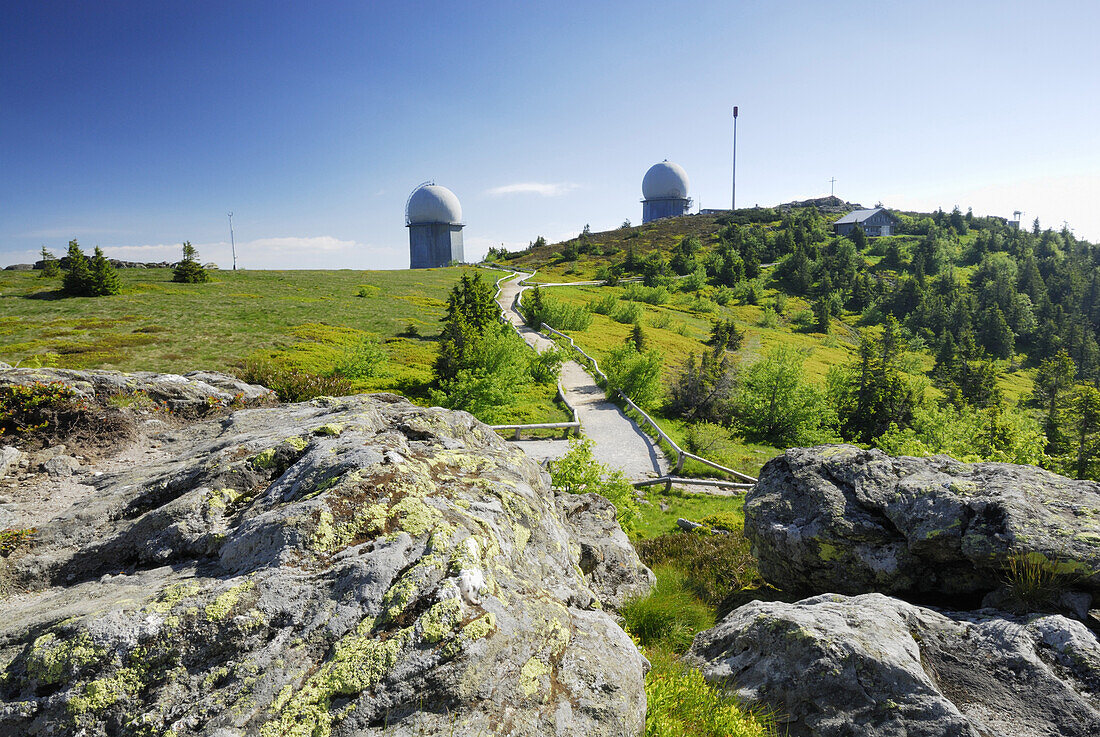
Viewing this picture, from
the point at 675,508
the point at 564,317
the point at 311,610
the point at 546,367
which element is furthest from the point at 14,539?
the point at 564,317

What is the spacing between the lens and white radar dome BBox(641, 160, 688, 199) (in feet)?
405

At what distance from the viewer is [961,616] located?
18.5ft

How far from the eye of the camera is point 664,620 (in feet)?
20.7

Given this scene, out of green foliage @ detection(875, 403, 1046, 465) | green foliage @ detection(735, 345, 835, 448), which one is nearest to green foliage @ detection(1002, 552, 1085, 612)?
green foliage @ detection(875, 403, 1046, 465)

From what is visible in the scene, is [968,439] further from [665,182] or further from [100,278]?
[665,182]

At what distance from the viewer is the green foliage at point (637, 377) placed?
2697 centimetres

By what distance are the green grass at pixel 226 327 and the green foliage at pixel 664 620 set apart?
52.6 feet

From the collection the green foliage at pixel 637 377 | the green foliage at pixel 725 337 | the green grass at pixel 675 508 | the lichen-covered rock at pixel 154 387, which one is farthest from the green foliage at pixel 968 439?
the lichen-covered rock at pixel 154 387

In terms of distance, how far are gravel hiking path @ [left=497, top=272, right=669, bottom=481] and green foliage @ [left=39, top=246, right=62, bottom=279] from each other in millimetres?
45752

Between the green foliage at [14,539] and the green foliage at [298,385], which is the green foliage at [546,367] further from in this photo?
the green foliage at [14,539]

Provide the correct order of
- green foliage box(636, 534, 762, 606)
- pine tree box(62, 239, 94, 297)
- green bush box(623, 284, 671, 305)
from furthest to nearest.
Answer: green bush box(623, 284, 671, 305)
pine tree box(62, 239, 94, 297)
green foliage box(636, 534, 762, 606)

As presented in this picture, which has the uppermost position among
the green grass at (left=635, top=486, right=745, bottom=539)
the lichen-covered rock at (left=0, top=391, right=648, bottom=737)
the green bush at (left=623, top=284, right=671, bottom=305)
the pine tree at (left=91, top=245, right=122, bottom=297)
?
the pine tree at (left=91, top=245, right=122, bottom=297)

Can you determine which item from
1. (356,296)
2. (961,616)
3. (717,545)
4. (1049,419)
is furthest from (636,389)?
(1049,419)

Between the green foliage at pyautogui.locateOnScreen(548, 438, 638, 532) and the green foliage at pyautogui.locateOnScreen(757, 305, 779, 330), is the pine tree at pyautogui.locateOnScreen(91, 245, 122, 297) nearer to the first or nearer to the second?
the green foliage at pyautogui.locateOnScreen(548, 438, 638, 532)
